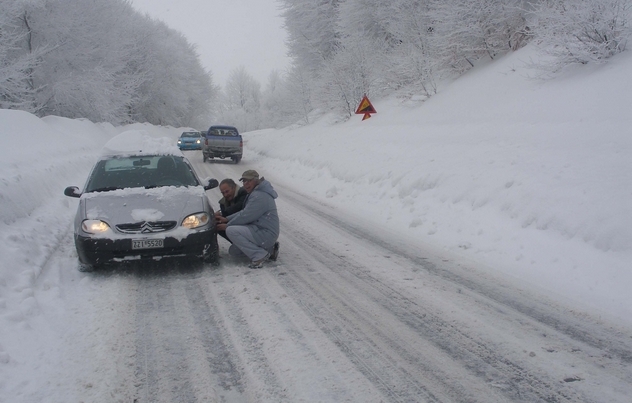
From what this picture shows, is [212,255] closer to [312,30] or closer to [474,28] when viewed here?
[474,28]

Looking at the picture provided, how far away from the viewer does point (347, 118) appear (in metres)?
26.0

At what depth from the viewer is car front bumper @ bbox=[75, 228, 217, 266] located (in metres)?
5.48

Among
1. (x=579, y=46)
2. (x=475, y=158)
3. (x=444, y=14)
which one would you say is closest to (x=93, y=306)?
(x=475, y=158)

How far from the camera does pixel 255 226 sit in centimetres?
633

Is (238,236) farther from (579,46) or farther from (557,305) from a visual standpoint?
(579,46)

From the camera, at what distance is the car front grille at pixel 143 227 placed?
18.3ft

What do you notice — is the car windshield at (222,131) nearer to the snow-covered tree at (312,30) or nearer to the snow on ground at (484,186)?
the snow on ground at (484,186)

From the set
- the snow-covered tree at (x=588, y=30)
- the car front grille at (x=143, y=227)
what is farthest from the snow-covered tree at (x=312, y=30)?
the car front grille at (x=143, y=227)

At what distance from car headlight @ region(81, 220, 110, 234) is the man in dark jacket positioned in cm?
162

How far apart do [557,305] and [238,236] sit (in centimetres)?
402

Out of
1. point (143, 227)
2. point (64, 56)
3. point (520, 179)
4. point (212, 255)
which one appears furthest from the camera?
point (64, 56)

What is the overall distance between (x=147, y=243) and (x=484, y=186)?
6.15 metres

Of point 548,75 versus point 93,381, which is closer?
point 93,381

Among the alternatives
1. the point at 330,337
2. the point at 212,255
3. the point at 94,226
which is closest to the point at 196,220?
the point at 212,255
